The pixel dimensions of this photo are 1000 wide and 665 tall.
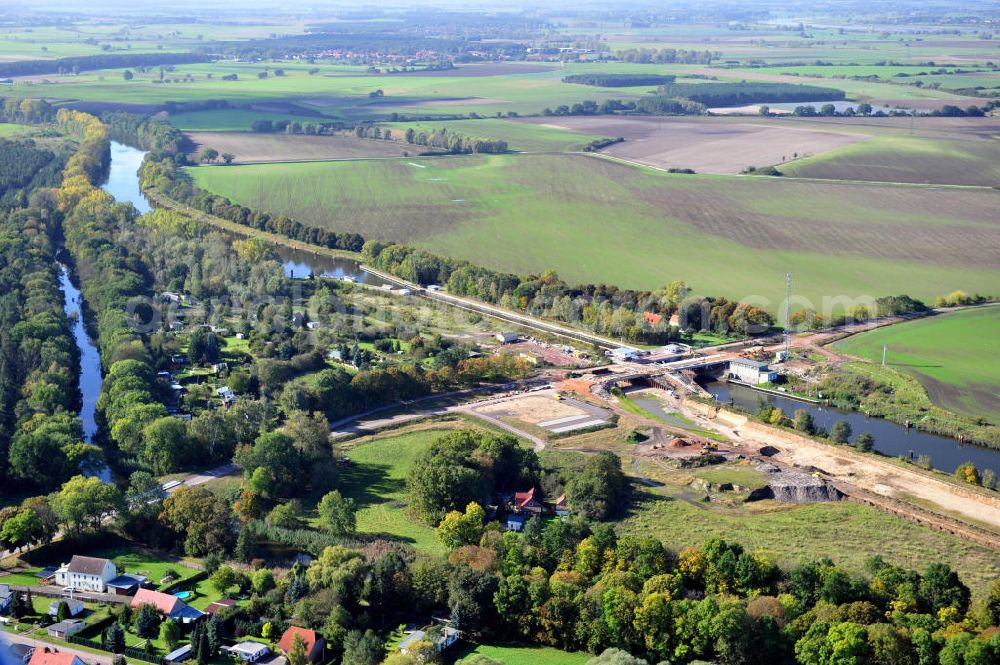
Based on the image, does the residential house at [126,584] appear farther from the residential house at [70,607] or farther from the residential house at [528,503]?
the residential house at [528,503]

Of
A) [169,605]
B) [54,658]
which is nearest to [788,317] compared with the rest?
[169,605]

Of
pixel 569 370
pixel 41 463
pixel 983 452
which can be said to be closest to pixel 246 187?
pixel 569 370

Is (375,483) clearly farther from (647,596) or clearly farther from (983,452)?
(983,452)

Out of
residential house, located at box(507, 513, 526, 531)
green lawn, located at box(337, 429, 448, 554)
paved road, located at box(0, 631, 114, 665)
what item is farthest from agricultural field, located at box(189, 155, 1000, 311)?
paved road, located at box(0, 631, 114, 665)

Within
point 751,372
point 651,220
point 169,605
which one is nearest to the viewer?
point 169,605

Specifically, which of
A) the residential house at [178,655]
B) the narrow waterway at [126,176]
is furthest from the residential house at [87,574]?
the narrow waterway at [126,176]

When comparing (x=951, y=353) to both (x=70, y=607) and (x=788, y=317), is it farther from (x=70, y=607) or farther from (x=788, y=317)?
(x=70, y=607)
